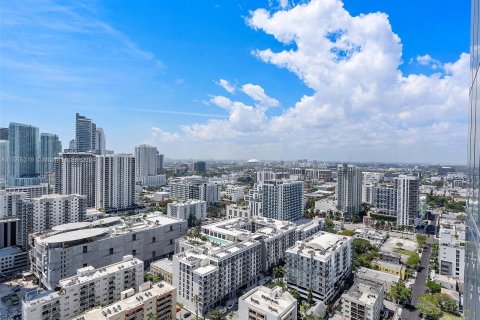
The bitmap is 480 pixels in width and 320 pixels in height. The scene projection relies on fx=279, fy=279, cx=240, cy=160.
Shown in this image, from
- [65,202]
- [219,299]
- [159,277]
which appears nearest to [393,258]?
[219,299]

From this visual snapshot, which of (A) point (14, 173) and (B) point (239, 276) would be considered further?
(A) point (14, 173)

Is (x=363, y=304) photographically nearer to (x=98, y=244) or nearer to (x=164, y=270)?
(x=164, y=270)

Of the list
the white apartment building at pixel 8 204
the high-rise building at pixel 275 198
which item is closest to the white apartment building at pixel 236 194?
the high-rise building at pixel 275 198

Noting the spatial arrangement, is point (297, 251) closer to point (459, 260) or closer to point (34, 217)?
point (459, 260)

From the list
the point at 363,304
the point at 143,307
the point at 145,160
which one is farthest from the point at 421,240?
the point at 145,160

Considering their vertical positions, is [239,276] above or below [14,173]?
below

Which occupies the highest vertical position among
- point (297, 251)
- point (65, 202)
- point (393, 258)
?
point (65, 202)
